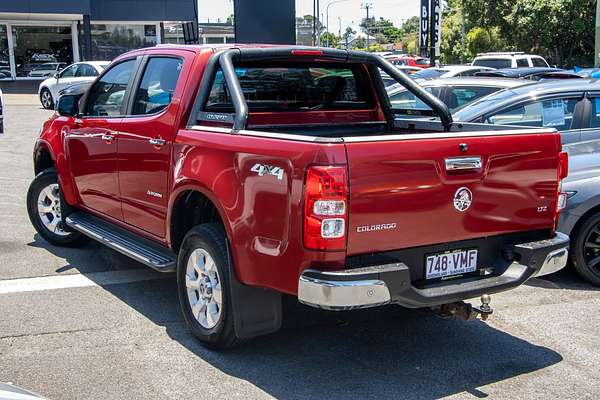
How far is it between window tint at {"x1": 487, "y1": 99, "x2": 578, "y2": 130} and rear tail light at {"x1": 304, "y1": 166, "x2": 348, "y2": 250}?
4.04m

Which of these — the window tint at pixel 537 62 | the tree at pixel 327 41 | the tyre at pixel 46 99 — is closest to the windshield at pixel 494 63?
the window tint at pixel 537 62

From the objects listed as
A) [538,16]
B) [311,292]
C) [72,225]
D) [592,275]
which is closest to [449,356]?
[311,292]

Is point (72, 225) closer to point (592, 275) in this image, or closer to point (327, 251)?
point (327, 251)

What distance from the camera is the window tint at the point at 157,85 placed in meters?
5.20

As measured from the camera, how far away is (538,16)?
3641 centimetres

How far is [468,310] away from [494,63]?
69.0ft

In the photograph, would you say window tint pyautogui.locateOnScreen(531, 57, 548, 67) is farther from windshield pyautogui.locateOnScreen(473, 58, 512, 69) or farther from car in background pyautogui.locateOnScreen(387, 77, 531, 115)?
car in background pyautogui.locateOnScreen(387, 77, 531, 115)

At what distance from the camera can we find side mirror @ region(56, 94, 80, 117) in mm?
6449

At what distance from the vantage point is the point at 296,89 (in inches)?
213

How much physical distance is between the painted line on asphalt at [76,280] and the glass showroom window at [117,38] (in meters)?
30.5

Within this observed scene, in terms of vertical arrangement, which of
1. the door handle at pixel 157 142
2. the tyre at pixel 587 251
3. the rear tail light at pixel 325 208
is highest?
the door handle at pixel 157 142

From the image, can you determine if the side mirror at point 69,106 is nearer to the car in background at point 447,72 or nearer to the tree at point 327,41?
the car in background at point 447,72

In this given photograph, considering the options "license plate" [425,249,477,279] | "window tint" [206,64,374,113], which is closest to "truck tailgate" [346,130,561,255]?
"license plate" [425,249,477,279]

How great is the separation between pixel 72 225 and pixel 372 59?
3.06 metres
